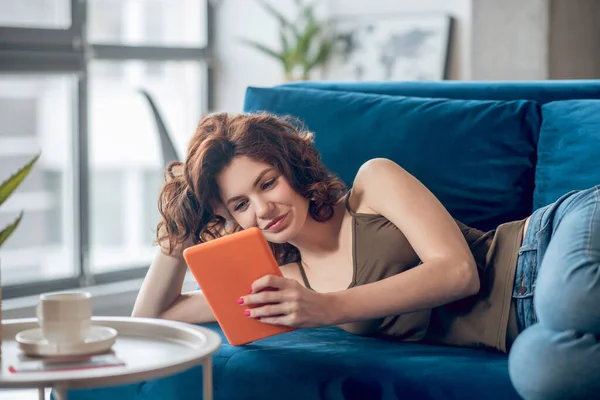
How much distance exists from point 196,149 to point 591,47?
3323 mm

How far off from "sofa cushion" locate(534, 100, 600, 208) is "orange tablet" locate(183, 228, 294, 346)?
721mm

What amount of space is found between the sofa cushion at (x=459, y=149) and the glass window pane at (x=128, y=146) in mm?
2379

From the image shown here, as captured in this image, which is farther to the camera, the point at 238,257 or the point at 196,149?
the point at 196,149

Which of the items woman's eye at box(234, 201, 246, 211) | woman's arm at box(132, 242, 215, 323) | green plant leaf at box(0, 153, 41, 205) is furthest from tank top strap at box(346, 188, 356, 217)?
green plant leaf at box(0, 153, 41, 205)

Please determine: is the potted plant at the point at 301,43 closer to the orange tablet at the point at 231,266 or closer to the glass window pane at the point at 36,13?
the glass window pane at the point at 36,13

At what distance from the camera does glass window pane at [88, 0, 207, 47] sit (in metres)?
4.32

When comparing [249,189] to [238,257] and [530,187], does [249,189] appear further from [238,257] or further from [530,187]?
[530,187]

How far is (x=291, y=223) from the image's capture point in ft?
5.90

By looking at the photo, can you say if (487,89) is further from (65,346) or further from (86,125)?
(86,125)

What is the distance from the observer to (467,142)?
2.06 meters

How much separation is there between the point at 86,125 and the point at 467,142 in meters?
2.50

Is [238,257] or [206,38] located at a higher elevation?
[206,38]

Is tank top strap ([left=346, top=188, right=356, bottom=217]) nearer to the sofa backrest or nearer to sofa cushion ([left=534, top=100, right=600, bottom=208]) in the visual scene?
the sofa backrest

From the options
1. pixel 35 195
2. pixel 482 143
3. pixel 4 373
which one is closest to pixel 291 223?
pixel 482 143
